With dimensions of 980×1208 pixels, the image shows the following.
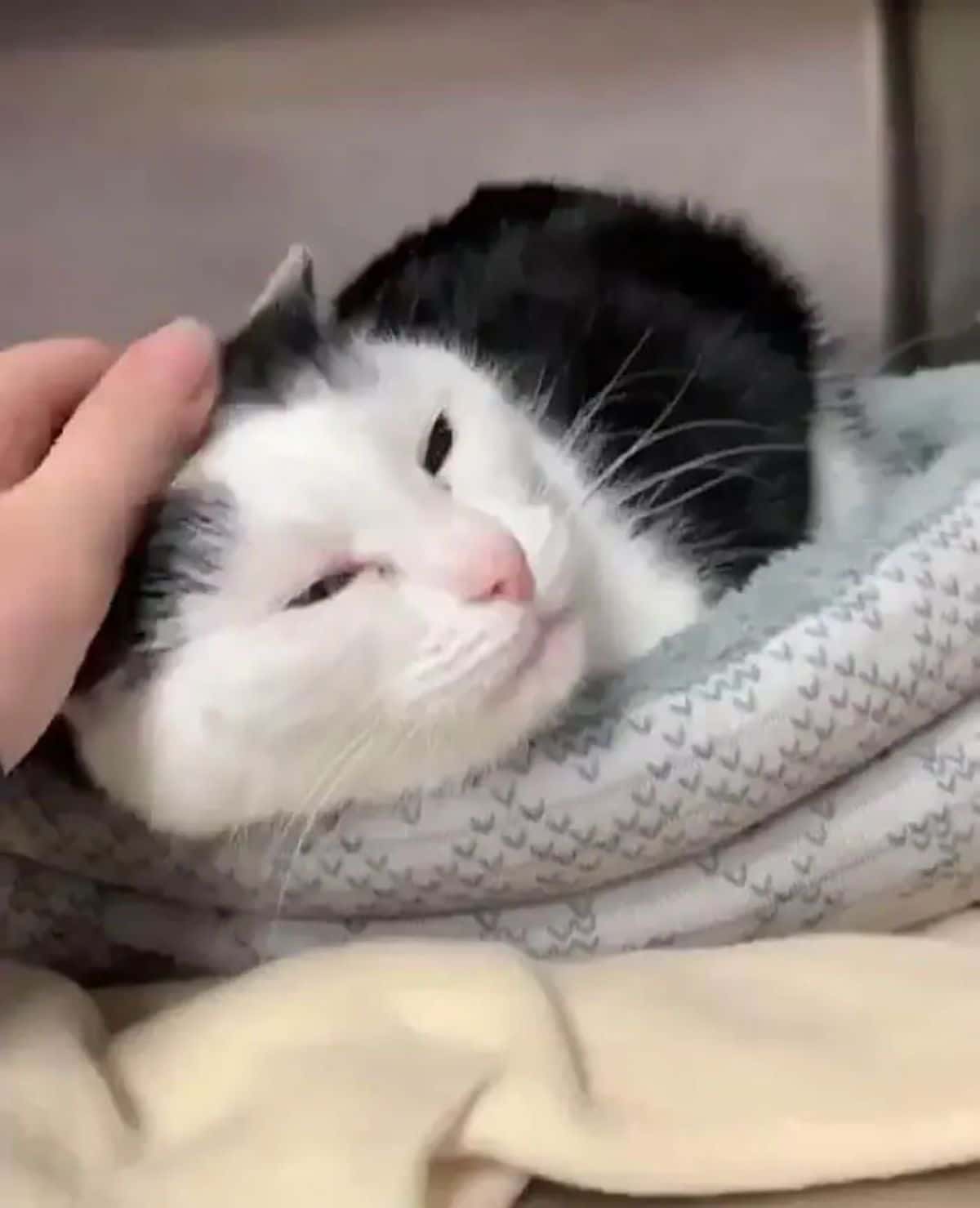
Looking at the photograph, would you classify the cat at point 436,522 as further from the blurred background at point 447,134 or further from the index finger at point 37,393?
the blurred background at point 447,134

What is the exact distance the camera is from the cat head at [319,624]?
0.78 metres

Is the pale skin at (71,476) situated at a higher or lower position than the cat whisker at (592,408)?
higher

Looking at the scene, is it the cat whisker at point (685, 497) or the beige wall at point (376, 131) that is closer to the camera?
the cat whisker at point (685, 497)

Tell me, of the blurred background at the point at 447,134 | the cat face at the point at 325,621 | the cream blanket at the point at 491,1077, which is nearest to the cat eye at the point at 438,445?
the cat face at the point at 325,621

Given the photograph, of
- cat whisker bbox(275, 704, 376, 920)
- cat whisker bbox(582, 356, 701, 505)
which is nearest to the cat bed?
cat whisker bbox(275, 704, 376, 920)

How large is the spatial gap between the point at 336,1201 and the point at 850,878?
0.32 meters

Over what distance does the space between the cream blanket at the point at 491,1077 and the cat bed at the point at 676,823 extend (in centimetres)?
6

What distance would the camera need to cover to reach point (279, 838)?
87 centimetres

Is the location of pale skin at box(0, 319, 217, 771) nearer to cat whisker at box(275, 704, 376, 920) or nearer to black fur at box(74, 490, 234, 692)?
black fur at box(74, 490, 234, 692)

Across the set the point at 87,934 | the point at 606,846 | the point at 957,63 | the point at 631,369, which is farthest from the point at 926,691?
the point at 957,63

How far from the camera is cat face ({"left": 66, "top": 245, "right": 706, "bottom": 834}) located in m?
0.78

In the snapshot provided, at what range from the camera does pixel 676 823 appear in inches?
33.6

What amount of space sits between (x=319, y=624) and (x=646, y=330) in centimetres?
36

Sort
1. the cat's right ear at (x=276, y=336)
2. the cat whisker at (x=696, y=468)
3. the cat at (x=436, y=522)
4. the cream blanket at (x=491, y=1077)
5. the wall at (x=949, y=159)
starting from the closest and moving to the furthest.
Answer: the cream blanket at (x=491, y=1077), the cat at (x=436, y=522), the cat's right ear at (x=276, y=336), the cat whisker at (x=696, y=468), the wall at (x=949, y=159)
